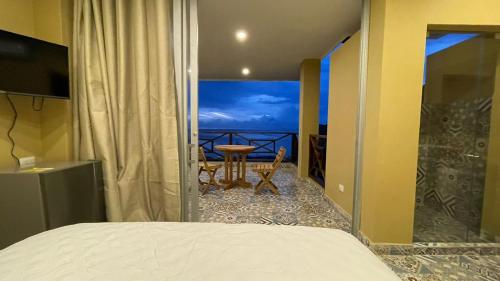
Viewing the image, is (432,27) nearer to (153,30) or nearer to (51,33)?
(153,30)

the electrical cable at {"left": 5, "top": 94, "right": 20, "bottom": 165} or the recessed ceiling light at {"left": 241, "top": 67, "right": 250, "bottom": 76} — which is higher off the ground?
the recessed ceiling light at {"left": 241, "top": 67, "right": 250, "bottom": 76}

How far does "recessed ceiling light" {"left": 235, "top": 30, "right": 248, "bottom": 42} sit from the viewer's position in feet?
9.97

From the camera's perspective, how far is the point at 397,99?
183cm

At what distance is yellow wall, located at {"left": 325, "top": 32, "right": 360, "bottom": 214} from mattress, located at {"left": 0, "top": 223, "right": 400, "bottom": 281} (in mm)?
1864

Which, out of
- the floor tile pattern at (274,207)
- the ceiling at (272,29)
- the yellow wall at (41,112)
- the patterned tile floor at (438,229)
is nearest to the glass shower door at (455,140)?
the patterned tile floor at (438,229)

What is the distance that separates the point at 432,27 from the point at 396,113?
800 millimetres

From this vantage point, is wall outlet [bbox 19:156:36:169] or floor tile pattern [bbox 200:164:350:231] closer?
wall outlet [bbox 19:156:36:169]

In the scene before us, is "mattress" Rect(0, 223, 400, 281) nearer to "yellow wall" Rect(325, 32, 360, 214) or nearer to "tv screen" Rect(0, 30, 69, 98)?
"tv screen" Rect(0, 30, 69, 98)

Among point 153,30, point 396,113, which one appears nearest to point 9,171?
point 153,30

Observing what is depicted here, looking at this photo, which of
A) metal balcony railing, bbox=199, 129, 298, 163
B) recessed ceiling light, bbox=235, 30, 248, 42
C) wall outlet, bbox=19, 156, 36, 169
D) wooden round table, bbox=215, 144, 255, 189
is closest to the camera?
wall outlet, bbox=19, 156, 36, 169

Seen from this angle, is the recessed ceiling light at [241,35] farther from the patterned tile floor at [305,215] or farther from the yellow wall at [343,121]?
the patterned tile floor at [305,215]

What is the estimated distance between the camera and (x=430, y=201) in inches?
85.5

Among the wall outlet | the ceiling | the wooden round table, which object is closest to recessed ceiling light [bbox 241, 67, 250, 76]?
the ceiling

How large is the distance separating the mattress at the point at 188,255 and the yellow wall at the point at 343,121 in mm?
1864
